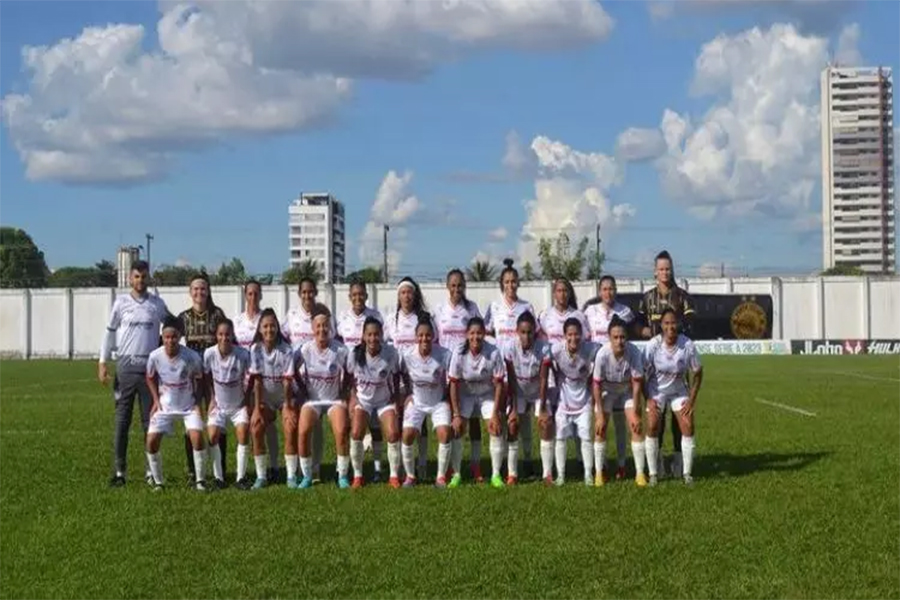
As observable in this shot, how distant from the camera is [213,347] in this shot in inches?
420

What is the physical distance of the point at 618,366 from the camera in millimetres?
10523

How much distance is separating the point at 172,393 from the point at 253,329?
3.29 feet

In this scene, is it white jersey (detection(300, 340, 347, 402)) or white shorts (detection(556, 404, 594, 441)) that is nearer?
white shorts (detection(556, 404, 594, 441))

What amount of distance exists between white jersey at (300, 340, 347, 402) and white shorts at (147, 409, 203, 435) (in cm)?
103

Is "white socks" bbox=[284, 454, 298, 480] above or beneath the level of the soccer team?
beneath

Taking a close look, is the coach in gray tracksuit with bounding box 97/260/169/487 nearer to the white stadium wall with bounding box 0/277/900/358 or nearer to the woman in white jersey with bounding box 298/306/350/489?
the woman in white jersey with bounding box 298/306/350/489

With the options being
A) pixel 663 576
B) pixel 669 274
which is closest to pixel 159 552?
pixel 663 576

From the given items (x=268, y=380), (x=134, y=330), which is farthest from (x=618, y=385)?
(x=134, y=330)

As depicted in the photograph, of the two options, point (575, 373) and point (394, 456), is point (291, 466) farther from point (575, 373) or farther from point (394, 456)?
point (575, 373)

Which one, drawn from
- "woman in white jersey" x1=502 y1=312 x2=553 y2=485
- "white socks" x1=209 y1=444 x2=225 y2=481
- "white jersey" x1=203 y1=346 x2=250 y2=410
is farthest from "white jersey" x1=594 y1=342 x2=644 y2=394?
"white socks" x1=209 y1=444 x2=225 y2=481

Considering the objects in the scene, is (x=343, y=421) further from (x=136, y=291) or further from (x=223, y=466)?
(x=136, y=291)

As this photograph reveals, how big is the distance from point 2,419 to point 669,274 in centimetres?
1192

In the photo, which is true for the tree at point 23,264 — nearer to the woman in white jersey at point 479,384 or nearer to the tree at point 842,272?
the tree at point 842,272

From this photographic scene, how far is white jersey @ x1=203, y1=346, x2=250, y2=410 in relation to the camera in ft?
34.5
